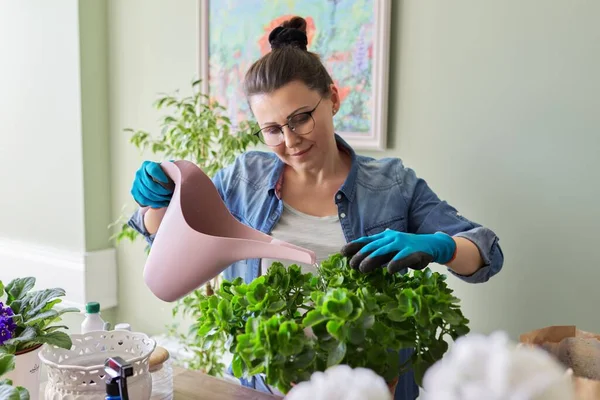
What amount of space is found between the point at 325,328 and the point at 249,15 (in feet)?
5.05

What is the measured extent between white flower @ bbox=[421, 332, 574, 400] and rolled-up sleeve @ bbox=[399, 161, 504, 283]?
72 cm

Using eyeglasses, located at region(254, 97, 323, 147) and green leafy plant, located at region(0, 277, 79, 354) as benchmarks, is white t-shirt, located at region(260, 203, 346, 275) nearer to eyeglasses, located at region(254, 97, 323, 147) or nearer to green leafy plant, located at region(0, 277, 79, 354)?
eyeglasses, located at region(254, 97, 323, 147)

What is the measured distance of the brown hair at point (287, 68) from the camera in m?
1.13

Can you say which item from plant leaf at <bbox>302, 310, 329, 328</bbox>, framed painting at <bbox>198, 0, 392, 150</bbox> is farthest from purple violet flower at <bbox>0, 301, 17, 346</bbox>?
framed painting at <bbox>198, 0, 392, 150</bbox>

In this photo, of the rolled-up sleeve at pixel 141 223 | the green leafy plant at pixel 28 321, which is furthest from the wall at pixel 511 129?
the green leafy plant at pixel 28 321

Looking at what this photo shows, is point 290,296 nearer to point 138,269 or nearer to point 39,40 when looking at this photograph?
point 138,269

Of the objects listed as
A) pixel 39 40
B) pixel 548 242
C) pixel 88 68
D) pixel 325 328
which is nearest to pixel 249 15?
pixel 88 68

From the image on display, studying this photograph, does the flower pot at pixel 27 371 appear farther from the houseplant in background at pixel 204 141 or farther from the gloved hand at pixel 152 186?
the houseplant in background at pixel 204 141

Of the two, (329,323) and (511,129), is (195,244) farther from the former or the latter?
(511,129)

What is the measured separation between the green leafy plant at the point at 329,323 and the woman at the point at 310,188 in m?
0.29

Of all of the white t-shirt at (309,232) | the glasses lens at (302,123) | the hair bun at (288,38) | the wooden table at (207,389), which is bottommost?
the wooden table at (207,389)

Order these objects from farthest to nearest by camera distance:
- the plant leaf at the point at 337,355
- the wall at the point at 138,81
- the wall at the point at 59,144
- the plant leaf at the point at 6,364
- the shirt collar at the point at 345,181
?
the wall at the point at 59,144 < the wall at the point at 138,81 < the shirt collar at the point at 345,181 < the plant leaf at the point at 6,364 < the plant leaf at the point at 337,355

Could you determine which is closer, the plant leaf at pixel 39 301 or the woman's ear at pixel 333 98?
the plant leaf at pixel 39 301

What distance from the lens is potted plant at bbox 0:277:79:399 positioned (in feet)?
2.64
